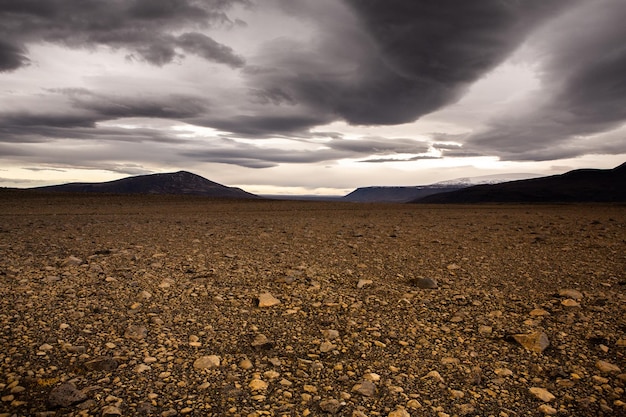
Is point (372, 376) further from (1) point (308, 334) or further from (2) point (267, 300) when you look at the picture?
(2) point (267, 300)

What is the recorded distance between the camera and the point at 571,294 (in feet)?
19.9

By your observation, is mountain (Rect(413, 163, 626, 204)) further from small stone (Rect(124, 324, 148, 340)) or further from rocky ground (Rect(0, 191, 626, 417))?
small stone (Rect(124, 324, 148, 340))

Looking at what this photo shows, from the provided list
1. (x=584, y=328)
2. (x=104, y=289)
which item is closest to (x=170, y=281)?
(x=104, y=289)

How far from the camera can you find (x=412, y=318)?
5270mm

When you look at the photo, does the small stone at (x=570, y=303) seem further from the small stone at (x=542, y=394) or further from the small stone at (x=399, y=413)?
the small stone at (x=399, y=413)

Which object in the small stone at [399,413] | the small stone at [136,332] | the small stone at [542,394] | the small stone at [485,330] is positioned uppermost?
the small stone at [136,332]

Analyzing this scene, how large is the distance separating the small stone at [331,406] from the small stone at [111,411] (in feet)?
5.61

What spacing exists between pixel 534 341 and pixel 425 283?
2.39 metres

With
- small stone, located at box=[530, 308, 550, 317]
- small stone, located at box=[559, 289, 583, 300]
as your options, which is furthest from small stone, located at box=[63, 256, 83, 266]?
small stone, located at box=[559, 289, 583, 300]

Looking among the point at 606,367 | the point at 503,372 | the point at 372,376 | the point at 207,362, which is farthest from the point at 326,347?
the point at 606,367

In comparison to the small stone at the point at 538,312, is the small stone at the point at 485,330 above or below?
below

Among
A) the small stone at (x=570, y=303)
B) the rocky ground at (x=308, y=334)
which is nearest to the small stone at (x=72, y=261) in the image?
the rocky ground at (x=308, y=334)

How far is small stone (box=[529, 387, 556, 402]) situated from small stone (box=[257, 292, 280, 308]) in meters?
3.45

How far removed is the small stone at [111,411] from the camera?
3.07 metres
